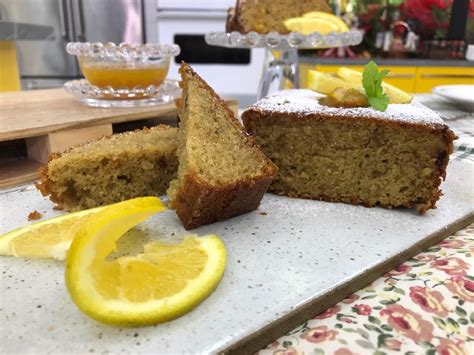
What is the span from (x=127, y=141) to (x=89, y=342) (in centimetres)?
77

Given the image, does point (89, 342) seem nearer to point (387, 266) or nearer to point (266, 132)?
point (387, 266)

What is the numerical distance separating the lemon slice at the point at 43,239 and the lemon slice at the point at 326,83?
947 millimetres

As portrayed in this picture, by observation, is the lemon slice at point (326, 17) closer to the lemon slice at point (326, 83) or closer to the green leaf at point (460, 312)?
the lemon slice at point (326, 83)

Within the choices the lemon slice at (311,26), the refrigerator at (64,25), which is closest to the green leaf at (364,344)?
the lemon slice at (311,26)

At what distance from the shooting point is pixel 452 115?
2.44 meters

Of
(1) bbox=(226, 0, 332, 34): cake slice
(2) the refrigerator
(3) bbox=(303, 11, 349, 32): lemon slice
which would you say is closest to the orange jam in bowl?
(1) bbox=(226, 0, 332, 34): cake slice

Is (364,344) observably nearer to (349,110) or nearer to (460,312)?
(460,312)

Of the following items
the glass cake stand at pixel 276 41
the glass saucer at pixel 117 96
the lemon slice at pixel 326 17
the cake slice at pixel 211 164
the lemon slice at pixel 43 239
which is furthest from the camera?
the lemon slice at pixel 326 17

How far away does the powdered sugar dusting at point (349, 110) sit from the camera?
1.28 metres

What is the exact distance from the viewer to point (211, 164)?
1.16 meters

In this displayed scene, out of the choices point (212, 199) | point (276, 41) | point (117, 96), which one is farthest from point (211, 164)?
point (276, 41)

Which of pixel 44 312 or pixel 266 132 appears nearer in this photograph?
pixel 44 312

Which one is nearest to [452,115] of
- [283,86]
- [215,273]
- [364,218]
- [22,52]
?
[283,86]

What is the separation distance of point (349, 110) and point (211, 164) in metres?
0.48
